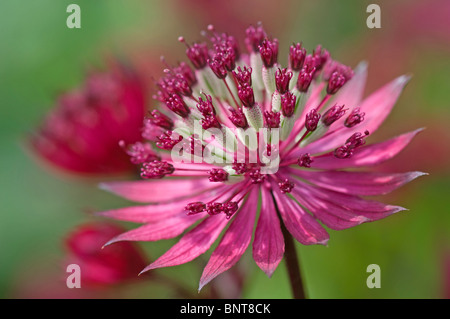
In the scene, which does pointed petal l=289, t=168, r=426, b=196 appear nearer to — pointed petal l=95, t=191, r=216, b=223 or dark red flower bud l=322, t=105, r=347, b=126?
dark red flower bud l=322, t=105, r=347, b=126

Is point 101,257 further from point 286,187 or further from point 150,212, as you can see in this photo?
point 286,187

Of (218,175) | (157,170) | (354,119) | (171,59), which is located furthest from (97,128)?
(171,59)

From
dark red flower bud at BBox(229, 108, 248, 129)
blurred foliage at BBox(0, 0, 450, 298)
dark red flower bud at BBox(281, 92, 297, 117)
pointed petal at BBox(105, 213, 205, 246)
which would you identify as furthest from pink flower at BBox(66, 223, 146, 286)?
dark red flower bud at BBox(281, 92, 297, 117)

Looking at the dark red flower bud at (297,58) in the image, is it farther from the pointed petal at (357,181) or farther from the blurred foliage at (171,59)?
the blurred foliage at (171,59)

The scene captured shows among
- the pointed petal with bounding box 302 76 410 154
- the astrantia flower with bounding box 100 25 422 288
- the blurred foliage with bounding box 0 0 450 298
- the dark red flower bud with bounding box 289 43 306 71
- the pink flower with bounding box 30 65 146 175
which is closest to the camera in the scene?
the astrantia flower with bounding box 100 25 422 288

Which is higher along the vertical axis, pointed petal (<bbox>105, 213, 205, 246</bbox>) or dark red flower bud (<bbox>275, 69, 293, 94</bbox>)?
dark red flower bud (<bbox>275, 69, 293, 94</bbox>)

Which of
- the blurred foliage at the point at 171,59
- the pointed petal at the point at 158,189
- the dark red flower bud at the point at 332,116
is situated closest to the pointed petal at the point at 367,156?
the dark red flower bud at the point at 332,116

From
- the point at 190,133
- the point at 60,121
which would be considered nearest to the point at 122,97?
the point at 60,121
